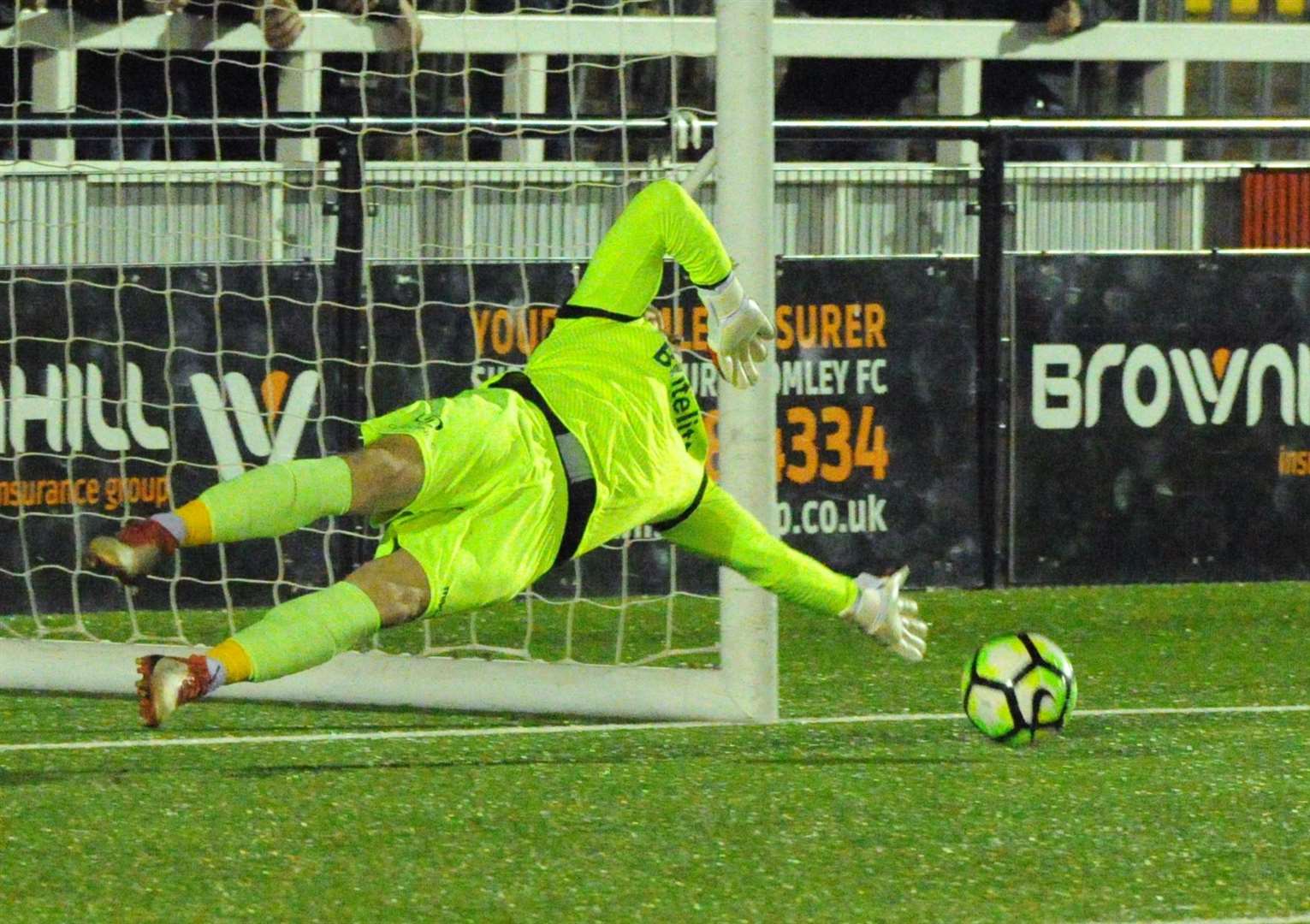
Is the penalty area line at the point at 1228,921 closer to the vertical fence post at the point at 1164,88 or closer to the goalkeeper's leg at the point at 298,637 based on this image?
the goalkeeper's leg at the point at 298,637

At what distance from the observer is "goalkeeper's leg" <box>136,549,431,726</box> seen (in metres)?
4.12

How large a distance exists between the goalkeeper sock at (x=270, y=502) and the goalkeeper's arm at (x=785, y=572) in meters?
1.05

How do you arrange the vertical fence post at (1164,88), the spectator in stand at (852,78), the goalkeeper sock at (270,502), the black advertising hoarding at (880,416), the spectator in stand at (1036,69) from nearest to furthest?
the goalkeeper sock at (270,502), the black advertising hoarding at (880,416), the spectator in stand at (852,78), the spectator in stand at (1036,69), the vertical fence post at (1164,88)

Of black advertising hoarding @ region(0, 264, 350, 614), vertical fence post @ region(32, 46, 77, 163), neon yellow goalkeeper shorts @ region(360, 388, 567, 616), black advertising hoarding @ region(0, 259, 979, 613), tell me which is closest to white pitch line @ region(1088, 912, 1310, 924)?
neon yellow goalkeeper shorts @ region(360, 388, 567, 616)

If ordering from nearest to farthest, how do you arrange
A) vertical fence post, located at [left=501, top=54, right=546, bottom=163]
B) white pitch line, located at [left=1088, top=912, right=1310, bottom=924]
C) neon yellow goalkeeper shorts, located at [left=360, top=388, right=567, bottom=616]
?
white pitch line, located at [left=1088, top=912, right=1310, bottom=924], neon yellow goalkeeper shorts, located at [left=360, top=388, right=567, bottom=616], vertical fence post, located at [left=501, top=54, right=546, bottom=163]

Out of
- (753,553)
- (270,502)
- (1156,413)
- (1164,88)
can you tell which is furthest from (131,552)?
(1164,88)

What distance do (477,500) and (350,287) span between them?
289cm

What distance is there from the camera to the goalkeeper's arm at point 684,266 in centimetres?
486

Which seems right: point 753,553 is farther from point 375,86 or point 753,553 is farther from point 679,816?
point 375,86

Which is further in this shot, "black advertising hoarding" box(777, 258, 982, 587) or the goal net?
"black advertising hoarding" box(777, 258, 982, 587)

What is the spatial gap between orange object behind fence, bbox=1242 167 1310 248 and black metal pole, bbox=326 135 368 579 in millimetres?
3181

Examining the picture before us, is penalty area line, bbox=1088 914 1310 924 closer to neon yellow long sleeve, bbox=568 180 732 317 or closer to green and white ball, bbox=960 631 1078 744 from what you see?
green and white ball, bbox=960 631 1078 744

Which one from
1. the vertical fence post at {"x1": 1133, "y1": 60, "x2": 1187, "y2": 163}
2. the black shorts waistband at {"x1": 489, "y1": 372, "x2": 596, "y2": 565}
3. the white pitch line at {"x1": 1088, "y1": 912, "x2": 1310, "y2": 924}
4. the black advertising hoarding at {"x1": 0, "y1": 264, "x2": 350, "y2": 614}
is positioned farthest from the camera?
the vertical fence post at {"x1": 1133, "y1": 60, "x2": 1187, "y2": 163}

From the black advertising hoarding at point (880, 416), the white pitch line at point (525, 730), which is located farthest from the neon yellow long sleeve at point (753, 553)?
the black advertising hoarding at point (880, 416)
